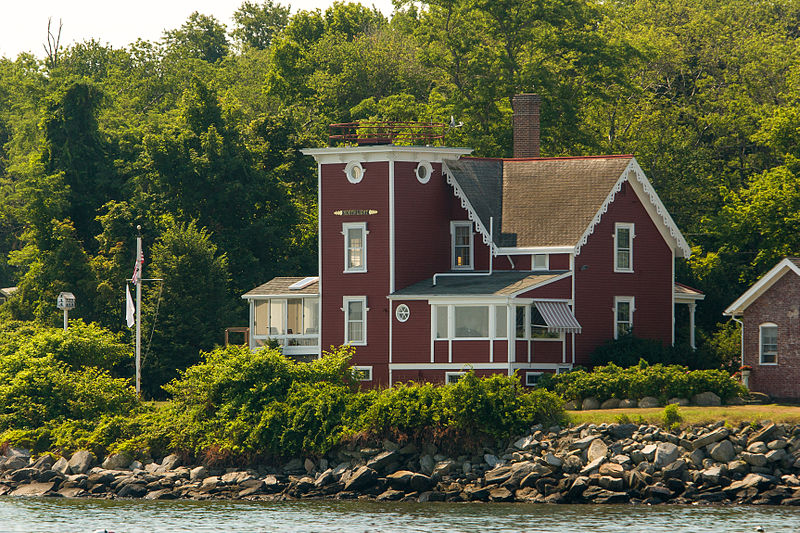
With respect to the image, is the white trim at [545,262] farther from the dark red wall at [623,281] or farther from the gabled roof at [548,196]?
the dark red wall at [623,281]

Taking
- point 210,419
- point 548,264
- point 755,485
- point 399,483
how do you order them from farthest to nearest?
1. point 548,264
2. point 210,419
3. point 399,483
4. point 755,485

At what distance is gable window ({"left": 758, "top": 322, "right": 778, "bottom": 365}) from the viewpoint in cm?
5172

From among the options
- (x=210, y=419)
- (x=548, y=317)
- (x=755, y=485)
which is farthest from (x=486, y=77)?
(x=755, y=485)

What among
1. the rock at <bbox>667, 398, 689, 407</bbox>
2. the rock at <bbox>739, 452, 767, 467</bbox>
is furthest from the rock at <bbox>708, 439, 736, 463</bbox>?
the rock at <bbox>667, 398, 689, 407</bbox>

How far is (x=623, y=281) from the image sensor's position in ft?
183

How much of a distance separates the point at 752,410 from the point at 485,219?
13.5 m

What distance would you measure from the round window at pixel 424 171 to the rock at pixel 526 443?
12421 mm

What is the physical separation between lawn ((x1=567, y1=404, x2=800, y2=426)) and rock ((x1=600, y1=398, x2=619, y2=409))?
0.39 m

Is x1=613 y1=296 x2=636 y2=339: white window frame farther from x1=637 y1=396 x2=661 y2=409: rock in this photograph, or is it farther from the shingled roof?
x1=637 y1=396 x2=661 y2=409: rock

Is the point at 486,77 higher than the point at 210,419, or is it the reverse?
the point at 486,77

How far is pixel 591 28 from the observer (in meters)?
81.4

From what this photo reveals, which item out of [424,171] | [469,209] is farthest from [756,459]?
[424,171]

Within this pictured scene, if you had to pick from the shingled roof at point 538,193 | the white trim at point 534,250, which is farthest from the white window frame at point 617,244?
the white trim at point 534,250

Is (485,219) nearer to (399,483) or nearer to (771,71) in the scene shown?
(399,483)
